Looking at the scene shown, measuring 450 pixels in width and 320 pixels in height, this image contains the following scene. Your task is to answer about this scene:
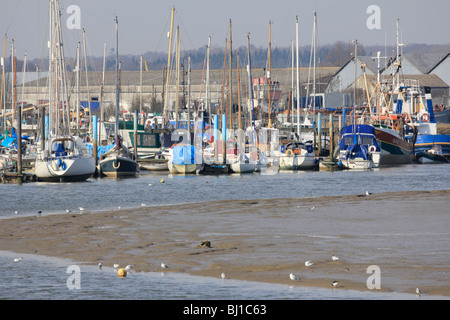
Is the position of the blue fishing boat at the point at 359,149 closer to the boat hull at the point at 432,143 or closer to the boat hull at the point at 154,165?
the boat hull at the point at 154,165

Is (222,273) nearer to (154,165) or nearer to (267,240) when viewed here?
(267,240)

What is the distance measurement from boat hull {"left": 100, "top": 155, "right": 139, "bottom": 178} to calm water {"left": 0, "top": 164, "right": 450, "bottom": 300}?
1.43 m

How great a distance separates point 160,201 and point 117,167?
1594 cm

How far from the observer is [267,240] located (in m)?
20.8

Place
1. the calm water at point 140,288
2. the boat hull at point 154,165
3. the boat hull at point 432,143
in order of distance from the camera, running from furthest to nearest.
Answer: the boat hull at point 432,143, the boat hull at point 154,165, the calm water at point 140,288

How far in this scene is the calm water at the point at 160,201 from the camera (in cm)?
1488

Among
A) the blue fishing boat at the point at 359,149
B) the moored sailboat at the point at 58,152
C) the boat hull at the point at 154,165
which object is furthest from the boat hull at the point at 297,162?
the moored sailboat at the point at 58,152

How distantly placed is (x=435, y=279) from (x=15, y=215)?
1816 cm

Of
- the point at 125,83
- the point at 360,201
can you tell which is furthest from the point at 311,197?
the point at 125,83

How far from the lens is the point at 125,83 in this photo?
13050 cm

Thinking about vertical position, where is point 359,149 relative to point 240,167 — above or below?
above

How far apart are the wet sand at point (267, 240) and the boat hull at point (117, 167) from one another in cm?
1843

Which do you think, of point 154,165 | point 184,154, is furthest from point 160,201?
point 154,165

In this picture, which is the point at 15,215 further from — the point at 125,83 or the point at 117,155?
the point at 125,83
